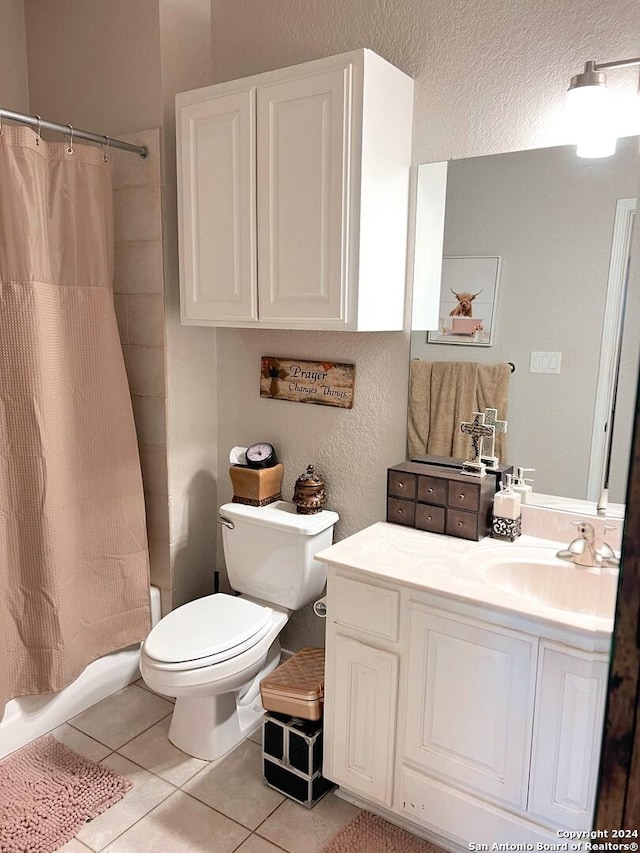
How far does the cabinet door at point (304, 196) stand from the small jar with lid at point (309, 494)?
596 millimetres

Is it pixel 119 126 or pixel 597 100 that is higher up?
pixel 119 126

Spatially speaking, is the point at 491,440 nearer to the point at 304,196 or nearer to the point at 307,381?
the point at 307,381

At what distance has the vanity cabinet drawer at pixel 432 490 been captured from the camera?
1.96 meters

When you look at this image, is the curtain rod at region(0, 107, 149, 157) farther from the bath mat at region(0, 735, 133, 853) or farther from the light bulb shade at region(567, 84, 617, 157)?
the bath mat at region(0, 735, 133, 853)

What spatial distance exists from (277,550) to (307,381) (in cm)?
63

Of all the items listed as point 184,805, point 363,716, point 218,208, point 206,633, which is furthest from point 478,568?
point 218,208

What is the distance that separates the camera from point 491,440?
6.47ft

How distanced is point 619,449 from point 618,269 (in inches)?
54.7

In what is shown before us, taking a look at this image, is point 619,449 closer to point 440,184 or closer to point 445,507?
point 445,507

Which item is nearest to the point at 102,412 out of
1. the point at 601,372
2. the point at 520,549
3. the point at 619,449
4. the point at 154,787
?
the point at 154,787

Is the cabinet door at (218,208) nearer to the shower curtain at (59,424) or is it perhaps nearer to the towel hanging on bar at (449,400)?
the shower curtain at (59,424)

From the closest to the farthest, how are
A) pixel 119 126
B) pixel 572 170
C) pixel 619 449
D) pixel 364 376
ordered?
1. pixel 619 449
2. pixel 572 170
3. pixel 364 376
4. pixel 119 126

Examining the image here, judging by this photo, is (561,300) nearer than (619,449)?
No

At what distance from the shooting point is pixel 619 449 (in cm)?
51
